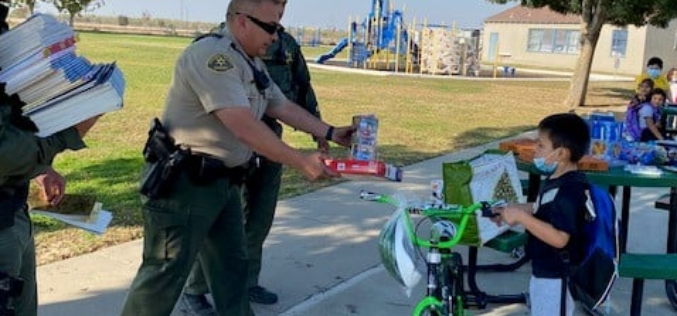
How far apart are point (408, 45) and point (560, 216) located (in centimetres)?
3169

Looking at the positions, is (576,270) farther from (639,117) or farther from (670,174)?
(639,117)

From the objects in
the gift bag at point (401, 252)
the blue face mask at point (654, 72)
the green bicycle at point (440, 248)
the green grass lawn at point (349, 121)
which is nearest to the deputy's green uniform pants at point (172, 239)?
the green bicycle at point (440, 248)

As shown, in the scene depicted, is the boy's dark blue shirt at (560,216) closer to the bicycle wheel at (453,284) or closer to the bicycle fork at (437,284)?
the bicycle wheel at (453,284)

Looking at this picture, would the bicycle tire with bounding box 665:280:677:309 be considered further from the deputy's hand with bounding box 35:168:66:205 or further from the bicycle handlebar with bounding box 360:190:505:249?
the deputy's hand with bounding box 35:168:66:205

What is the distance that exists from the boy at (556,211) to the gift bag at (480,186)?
297 millimetres

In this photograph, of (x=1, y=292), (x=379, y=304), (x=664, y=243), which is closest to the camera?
(x=1, y=292)

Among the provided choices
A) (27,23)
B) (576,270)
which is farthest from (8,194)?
(576,270)

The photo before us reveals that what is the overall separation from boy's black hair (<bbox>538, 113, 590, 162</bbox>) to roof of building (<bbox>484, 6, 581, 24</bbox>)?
48148 millimetres

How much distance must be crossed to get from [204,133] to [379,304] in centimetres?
204

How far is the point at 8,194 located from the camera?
7.54 feet

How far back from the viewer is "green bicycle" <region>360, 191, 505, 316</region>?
9.45ft

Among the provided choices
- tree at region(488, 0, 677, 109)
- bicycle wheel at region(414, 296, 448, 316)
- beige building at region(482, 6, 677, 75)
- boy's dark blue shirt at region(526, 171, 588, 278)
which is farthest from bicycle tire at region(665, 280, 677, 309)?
beige building at region(482, 6, 677, 75)

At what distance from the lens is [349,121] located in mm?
13812

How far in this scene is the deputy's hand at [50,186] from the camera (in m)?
2.58
